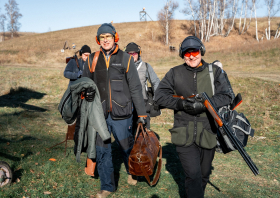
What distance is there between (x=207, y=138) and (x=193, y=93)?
0.63 meters

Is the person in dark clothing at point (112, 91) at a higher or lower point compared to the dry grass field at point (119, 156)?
higher

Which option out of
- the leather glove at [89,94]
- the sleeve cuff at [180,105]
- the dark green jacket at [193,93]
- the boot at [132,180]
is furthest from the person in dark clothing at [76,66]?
the sleeve cuff at [180,105]

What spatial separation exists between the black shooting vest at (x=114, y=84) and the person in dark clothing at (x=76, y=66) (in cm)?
305

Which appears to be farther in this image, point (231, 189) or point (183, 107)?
point (231, 189)

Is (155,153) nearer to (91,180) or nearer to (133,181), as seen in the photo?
(133,181)

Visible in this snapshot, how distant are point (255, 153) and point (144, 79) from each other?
3.87 metres

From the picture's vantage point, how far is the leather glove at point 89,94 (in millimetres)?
3884

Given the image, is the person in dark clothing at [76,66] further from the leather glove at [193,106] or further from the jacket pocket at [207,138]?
the jacket pocket at [207,138]

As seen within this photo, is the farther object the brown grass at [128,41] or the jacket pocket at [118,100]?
the brown grass at [128,41]

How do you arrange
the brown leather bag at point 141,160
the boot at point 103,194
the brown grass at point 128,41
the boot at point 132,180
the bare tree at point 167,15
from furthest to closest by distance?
the bare tree at point 167,15 < the brown grass at point 128,41 < the boot at point 132,180 < the boot at point 103,194 < the brown leather bag at point 141,160

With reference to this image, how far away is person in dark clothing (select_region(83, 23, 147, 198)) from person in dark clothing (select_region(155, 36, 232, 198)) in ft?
2.34

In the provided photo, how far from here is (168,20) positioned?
48.4m

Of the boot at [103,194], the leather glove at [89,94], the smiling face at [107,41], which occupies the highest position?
the smiling face at [107,41]

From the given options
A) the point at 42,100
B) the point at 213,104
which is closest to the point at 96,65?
the point at 213,104
